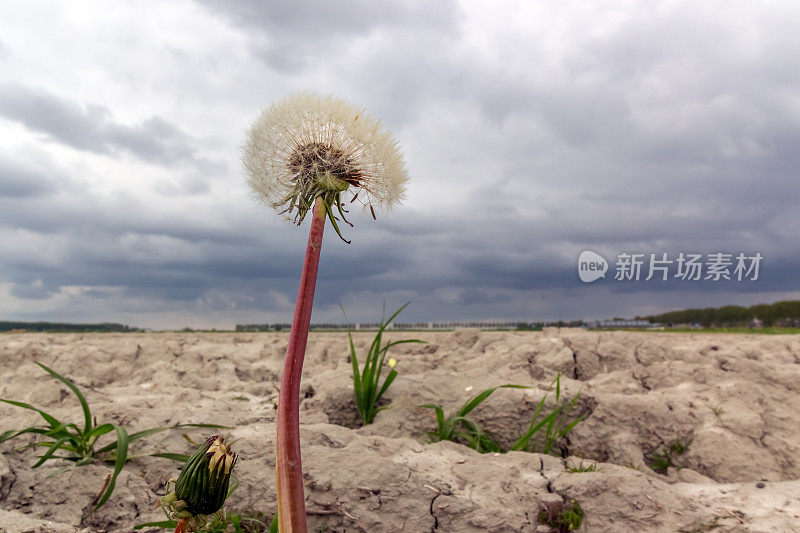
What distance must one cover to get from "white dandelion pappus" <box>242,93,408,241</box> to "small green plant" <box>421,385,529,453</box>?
6.54ft

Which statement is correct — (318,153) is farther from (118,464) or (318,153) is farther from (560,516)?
(560,516)

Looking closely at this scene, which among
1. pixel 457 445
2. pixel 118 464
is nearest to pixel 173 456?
pixel 118 464

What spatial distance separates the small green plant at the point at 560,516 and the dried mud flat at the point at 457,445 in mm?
35

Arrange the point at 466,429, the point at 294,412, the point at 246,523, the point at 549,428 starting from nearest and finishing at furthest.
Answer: the point at 294,412 → the point at 246,523 → the point at 549,428 → the point at 466,429

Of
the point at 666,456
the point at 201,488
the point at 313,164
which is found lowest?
the point at 666,456

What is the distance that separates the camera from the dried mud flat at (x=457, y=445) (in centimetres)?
225

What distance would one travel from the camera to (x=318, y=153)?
5.83 ft

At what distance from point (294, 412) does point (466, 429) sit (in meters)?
2.25

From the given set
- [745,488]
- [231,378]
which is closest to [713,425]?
[745,488]

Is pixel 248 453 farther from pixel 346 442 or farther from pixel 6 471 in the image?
pixel 6 471

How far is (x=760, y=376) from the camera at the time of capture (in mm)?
4938

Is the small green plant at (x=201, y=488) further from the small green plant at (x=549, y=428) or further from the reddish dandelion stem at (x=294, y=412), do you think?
the small green plant at (x=549, y=428)

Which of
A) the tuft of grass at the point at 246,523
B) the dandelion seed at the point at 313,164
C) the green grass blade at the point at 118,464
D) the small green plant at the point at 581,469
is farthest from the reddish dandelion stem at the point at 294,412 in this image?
the small green plant at the point at 581,469

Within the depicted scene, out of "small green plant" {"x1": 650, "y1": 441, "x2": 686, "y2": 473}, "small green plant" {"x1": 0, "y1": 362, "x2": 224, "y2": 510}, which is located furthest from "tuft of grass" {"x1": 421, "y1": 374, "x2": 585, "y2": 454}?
"small green plant" {"x1": 0, "y1": 362, "x2": 224, "y2": 510}
